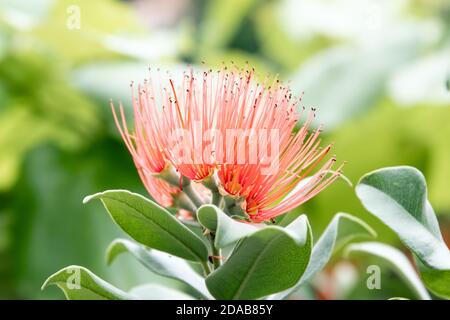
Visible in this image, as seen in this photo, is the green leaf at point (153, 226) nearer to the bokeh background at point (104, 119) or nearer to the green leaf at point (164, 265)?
the green leaf at point (164, 265)

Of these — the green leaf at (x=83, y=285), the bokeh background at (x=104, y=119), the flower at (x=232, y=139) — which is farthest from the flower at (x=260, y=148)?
the bokeh background at (x=104, y=119)

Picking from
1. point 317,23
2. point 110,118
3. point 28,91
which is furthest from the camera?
point 317,23

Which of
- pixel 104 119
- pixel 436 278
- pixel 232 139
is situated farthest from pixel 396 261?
pixel 104 119

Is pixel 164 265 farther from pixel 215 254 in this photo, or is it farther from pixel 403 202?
pixel 403 202

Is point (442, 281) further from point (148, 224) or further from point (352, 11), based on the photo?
point (352, 11)

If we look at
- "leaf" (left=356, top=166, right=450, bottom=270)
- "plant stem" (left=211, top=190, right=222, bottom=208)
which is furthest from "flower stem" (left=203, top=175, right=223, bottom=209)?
"leaf" (left=356, top=166, right=450, bottom=270)

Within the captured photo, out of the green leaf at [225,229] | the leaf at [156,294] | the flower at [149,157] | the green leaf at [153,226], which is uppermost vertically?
the flower at [149,157]

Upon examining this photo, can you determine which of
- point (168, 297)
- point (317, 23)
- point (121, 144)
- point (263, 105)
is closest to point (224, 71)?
point (263, 105)
